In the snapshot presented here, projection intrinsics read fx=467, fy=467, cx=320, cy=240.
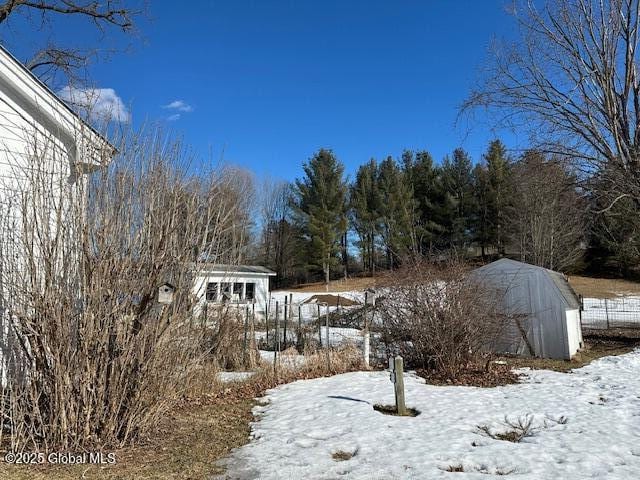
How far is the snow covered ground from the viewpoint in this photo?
4.56 metres

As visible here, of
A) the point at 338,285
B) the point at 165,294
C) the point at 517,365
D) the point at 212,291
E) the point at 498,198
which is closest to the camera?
the point at 165,294

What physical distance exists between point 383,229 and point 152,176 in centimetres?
3731

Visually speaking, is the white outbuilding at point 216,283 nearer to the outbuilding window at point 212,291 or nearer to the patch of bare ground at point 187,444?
the outbuilding window at point 212,291

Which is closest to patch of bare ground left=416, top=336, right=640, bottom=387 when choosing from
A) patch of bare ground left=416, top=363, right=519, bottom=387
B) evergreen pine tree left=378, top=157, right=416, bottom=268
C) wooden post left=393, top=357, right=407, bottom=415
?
patch of bare ground left=416, top=363, right=519, bottom=387

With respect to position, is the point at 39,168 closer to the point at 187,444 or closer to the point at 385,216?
the point at 187,444

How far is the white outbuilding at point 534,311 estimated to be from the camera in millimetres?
12391

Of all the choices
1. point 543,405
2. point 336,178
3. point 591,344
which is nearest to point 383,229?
point 336,178

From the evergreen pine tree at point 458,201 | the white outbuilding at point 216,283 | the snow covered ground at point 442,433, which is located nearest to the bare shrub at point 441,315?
the snow covered ground at point 442,433

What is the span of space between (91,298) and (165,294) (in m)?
0.73

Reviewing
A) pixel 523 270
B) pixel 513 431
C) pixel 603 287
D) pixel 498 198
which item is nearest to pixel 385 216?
pixel 498 198

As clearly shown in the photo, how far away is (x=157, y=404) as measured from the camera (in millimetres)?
5172

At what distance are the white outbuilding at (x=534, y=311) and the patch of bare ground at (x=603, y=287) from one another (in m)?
20.0

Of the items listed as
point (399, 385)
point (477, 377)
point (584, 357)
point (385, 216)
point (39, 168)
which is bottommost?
point (584, 357)

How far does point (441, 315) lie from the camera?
970cm
